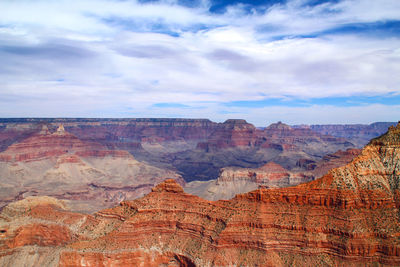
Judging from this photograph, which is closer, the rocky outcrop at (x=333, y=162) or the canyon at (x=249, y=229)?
the canyon at (x=249, y=229)

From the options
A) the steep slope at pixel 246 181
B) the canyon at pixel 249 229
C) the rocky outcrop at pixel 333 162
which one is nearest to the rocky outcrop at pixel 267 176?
the steep slope at pixel 246 181

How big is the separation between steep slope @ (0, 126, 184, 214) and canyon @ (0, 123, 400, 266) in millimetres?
56680

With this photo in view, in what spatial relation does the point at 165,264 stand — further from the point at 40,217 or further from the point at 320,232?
the point at 40,217

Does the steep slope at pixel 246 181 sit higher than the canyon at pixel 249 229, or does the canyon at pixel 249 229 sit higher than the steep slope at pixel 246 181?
the canyon at pixel 249 229

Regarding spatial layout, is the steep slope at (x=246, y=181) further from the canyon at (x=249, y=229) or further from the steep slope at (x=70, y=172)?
the canyon at (x=249, y=229)

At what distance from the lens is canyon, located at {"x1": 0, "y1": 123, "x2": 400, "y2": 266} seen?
3947 cm

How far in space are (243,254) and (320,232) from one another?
420 inches

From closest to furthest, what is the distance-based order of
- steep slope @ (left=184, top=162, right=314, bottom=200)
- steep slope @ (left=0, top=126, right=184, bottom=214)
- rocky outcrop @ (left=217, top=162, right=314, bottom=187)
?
steep slope @ (left=184, top=162, right=314, bottom=200), rocky outcrop @ (left=217, top=162, right=314, bottom=187), steep slope @ (left=0, top=126, right=184, bottom=214)

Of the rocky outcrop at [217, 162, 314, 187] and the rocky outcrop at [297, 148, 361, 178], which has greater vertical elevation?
the rocky outcrop at [297, 148, 361, 178]

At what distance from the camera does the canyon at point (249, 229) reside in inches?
1554

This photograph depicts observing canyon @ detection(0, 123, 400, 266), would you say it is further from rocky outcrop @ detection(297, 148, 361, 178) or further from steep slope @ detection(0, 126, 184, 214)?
rocky outcrop @ detection(297, 148, 361, 178)

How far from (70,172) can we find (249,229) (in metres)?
138

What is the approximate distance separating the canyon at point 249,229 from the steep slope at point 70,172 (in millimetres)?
56680

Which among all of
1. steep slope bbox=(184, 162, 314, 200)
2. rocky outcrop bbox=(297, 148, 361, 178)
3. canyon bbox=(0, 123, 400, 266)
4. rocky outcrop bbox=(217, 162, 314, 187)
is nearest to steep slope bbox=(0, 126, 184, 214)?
steep slope bbox=(184, 162, 314, 200)
